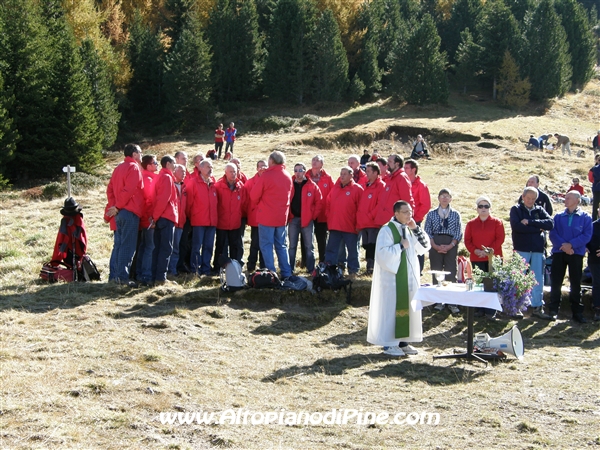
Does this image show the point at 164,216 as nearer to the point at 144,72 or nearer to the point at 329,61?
the point at 144,72

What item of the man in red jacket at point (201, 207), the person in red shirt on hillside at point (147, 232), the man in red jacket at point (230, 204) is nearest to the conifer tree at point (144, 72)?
the man in red jacket at point (230, 204)

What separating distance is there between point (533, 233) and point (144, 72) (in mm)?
41281

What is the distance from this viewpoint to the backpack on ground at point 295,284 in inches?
418

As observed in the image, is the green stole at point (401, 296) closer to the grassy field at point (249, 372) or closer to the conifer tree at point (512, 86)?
the grassy field at point (249, 372)

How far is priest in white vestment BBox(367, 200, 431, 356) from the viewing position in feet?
27.2

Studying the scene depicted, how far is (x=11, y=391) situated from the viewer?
20.1 feet

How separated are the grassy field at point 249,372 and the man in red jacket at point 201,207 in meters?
0.75

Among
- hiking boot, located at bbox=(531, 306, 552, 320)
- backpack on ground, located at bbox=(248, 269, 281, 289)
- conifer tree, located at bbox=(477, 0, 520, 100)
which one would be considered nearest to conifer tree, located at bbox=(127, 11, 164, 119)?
conifer tree, located at bbox=(477, 0, 520, 100)

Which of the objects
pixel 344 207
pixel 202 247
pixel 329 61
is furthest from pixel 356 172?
pixel 329 61

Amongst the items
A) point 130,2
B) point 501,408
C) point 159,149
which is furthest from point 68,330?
point 130,2

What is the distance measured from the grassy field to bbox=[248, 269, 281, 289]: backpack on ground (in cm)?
13

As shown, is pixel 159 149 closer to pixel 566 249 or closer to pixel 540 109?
pixel 566 249

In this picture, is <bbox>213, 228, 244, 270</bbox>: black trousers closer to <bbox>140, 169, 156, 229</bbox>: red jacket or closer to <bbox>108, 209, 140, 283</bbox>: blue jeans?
<bbox>140, 169, 156, 229</bbox>: red jacket

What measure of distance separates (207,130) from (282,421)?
40125mm
